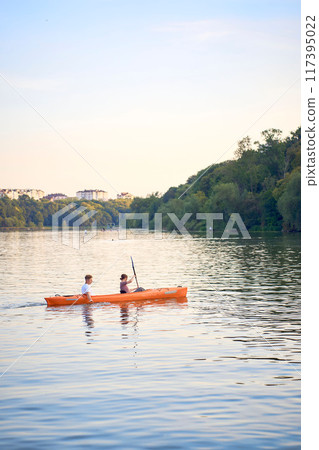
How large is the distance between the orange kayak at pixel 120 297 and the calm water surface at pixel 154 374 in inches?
14.6

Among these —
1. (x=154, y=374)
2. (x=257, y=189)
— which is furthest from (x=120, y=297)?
(x=257, y=189)

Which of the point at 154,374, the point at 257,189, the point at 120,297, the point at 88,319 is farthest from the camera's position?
the point at 257,189

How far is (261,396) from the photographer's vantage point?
10.6 metres

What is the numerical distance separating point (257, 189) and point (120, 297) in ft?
321

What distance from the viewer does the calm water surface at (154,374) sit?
8953mm

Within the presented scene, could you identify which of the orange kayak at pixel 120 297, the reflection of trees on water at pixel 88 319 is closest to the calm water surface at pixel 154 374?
the reflection of trees on water at pixel 88 319

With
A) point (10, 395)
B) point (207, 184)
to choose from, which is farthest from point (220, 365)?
point (207, 184)

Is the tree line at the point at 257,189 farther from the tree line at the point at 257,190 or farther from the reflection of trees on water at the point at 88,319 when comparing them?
the reflection of trees on water at the point at 88,319

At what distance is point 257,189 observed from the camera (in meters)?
118

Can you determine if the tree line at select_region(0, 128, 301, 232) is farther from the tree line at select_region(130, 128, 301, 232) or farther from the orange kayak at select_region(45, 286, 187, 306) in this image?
the orange kayak at select_region(45, 286, 187, 306)

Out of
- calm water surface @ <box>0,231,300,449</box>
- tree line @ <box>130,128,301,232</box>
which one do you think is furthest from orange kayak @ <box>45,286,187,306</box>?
tree line @ <box>130,128,301,232</box>

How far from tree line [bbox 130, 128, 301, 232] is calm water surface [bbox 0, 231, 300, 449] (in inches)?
2683

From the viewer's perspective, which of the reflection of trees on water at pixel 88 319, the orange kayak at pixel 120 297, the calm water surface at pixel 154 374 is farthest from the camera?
the orange kayak at pixel 120 297

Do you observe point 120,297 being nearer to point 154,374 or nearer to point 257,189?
point 154,374
